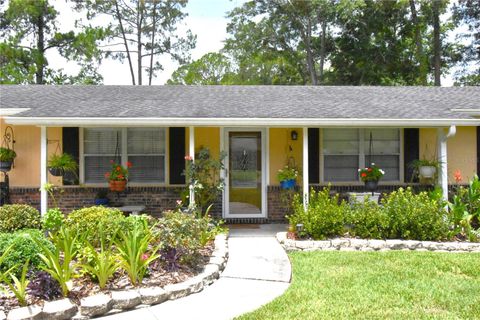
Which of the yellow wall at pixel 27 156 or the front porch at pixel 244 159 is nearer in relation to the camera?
the front porch at pixel 244 159

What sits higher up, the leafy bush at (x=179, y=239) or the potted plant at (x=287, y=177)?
the potted plant at (x=287, y=177)

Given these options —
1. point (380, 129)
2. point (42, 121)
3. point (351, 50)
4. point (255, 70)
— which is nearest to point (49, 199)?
point (42, 121)

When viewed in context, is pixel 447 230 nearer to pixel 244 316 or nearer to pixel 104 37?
pixel 244 316

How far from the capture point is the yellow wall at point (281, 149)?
1033cm

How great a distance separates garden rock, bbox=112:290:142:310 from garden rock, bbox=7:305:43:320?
0.76m

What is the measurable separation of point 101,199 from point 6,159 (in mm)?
2244

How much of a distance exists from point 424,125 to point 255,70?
25278mm

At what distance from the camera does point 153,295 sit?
504cm

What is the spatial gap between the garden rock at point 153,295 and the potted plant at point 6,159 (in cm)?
613

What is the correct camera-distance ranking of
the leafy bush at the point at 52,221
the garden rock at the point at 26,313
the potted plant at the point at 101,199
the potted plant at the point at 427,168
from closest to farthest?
the garden rock at the point at 26,313 < the leafy bush at the point at 52,221 < the potted plant at the point at 101,199 < the potted plant at the point at 427,168

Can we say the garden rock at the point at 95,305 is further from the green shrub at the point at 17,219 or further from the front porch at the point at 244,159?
the front porch at the point at 244,159

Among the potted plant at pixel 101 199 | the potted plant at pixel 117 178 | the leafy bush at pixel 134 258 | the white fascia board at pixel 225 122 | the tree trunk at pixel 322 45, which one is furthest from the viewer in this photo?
the tree trunk at pixel 322 45

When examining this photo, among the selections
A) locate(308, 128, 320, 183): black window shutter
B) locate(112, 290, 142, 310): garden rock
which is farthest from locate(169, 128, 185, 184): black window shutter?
locate(112, 290, 142, 310): garden rock

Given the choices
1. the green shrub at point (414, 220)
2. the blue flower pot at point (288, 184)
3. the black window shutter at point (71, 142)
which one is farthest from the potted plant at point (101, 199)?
the green shrub at point (414, 220)
